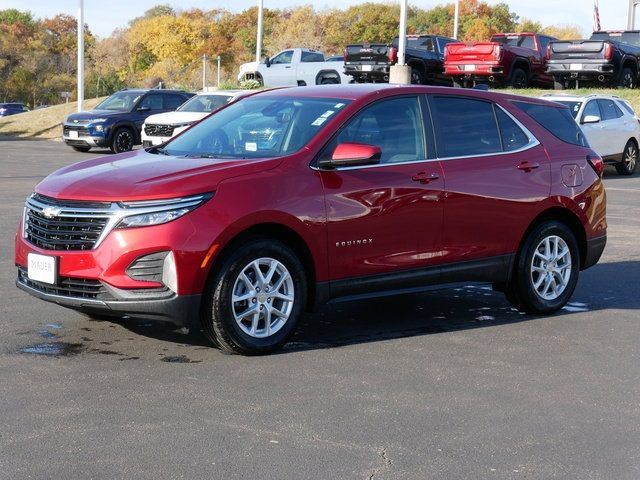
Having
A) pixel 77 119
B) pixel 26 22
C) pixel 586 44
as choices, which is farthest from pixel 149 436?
pixel 26 22

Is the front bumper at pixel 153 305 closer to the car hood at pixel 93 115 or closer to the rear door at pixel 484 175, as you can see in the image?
the rear door at pixel 484 175

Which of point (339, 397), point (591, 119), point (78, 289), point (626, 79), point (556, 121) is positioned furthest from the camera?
point (626, 79)

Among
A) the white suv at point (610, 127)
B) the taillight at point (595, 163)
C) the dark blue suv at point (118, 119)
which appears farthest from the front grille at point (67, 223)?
the dark blue suv at point (118, 119)

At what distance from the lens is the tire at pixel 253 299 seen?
660cm

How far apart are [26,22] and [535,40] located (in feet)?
297

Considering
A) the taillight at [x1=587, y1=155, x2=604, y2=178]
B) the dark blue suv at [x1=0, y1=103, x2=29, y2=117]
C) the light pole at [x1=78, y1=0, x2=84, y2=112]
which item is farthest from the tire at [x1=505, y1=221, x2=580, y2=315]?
the dark blue suv at [x1=0, y1=103, x2=29, y2=117]

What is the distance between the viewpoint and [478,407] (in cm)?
579

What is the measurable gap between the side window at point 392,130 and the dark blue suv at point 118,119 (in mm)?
21326

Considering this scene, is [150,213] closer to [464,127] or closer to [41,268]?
[41,268]

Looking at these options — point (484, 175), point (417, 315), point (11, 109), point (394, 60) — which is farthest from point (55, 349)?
point (11, 109)

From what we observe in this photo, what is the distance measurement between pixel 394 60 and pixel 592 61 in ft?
19.8

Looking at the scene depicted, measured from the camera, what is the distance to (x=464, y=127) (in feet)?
26.3

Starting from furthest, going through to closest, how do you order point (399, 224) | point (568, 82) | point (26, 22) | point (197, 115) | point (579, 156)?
point (26, 22) < point (568, 82) < point (197, 115) < point (579, 156) < point (399, 224)

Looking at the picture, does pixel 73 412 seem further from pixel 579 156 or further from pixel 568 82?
pixel 568 82
